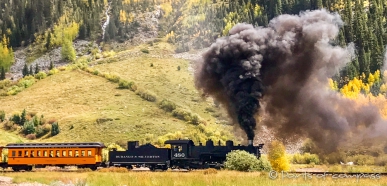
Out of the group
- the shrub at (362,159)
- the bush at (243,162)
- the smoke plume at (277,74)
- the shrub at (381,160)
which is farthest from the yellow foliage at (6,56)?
the bush at (243,162)

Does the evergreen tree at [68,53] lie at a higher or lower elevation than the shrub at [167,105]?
higher

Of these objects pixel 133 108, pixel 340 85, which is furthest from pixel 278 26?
pixel 340 85

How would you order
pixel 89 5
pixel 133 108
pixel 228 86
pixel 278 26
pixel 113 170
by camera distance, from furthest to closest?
1. pixel 89 5
2. pixel 133 108
3. pixel 278 26
4. pixel 228 86
5. pixel 113 170

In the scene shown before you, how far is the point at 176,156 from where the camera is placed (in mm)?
40750

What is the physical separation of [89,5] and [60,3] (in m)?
11.0

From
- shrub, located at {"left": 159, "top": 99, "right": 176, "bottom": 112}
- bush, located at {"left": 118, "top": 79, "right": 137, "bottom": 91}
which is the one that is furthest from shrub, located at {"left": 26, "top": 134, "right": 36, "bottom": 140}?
bush, located at {"left": 118, "top": 79, "right": 137, "bottom": 91}

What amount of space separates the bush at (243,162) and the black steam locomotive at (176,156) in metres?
1.32

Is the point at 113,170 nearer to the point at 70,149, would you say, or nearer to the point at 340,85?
the point at 70,149

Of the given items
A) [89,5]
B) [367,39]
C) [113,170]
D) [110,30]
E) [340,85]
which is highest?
[89,5]

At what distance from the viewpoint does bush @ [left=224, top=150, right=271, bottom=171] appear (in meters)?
36.2

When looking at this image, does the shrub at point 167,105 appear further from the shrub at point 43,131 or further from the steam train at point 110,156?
the steam train at point 110,156

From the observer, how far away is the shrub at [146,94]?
89350 mm

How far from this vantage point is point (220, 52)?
44750mm

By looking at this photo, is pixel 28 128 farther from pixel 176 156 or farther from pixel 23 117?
pixel 176 156
